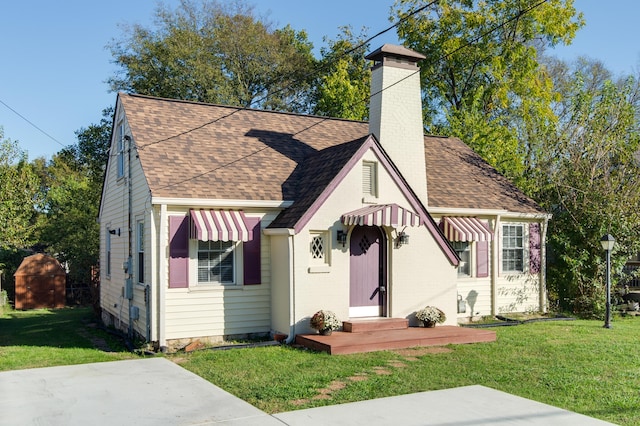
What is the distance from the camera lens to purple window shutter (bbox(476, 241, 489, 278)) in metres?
16.0

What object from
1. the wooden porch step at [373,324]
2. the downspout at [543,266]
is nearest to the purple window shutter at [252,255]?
the wooden porch step at [373,324]

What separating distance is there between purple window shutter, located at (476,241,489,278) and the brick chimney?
2487 mm

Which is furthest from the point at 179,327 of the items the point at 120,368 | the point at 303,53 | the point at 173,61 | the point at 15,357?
the point at 303,53

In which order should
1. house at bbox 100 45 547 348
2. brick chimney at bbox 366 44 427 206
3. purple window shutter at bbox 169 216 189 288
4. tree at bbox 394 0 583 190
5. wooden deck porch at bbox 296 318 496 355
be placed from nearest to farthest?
wooden deck porch at bbox 296 318 496 355 → purple window shutter at bbox 169 216 189 288 → house at bbox 100 45 547 348 → brick chimney at bbox 366 44 427 206 → tree at bbox 394 0 583 190

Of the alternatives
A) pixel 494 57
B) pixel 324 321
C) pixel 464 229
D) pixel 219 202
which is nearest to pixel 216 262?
pixel 219 202

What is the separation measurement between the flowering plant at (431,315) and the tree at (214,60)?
777 inches

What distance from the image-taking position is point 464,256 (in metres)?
16.0

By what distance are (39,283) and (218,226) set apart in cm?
1530

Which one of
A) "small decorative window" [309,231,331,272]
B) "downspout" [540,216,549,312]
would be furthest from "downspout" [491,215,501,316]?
"small decorative window" [309,231,331,272]

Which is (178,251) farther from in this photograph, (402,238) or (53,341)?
(402,238)

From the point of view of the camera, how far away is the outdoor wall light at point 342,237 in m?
12.6

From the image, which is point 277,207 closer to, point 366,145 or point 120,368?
point 366,145

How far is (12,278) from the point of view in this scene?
82.3 feet

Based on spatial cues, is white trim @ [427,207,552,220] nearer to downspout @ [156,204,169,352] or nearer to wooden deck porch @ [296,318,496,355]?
wooden deck porch @ [296,318,496,355]
